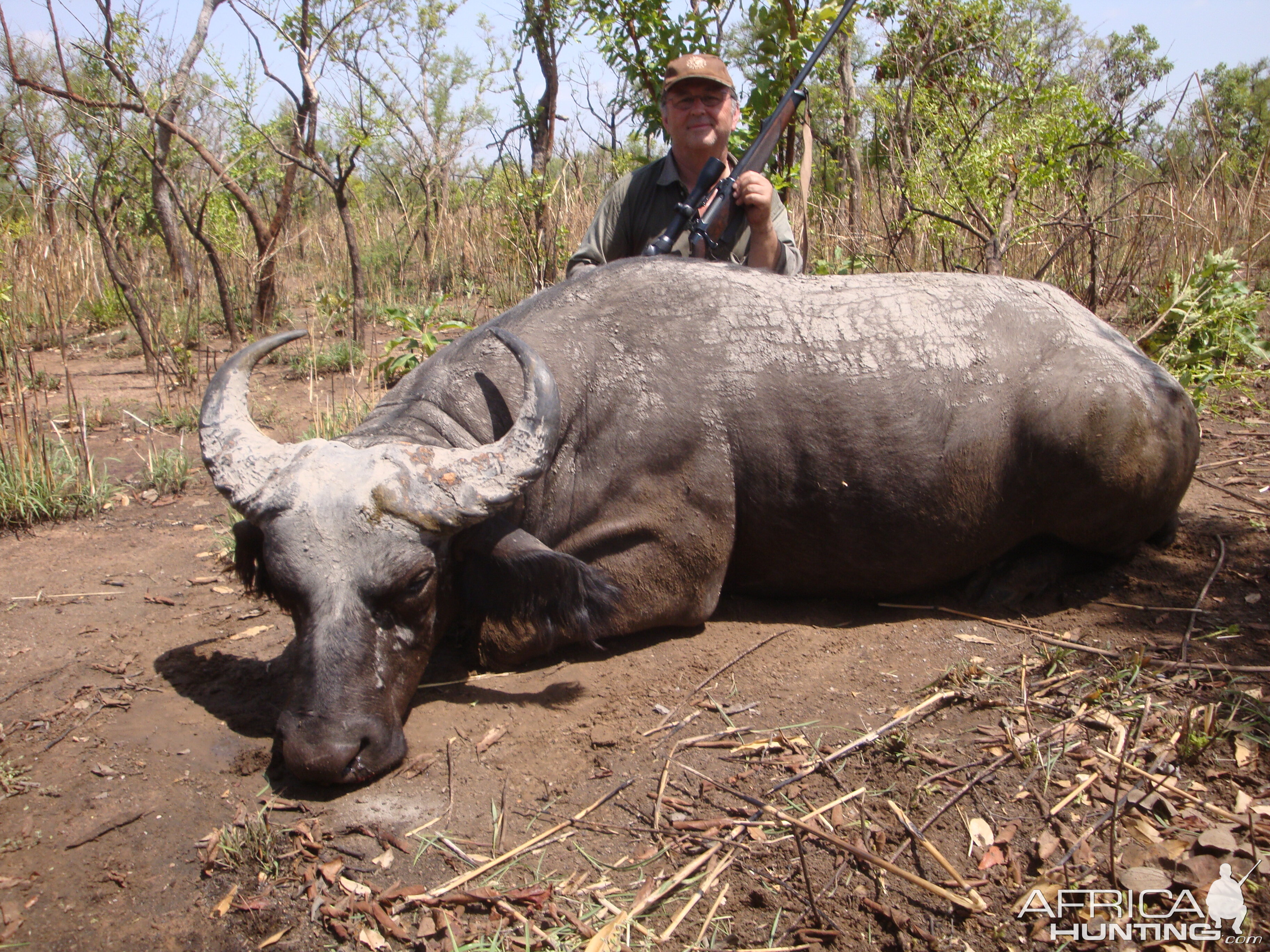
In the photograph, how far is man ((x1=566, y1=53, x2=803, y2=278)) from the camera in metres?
4.41

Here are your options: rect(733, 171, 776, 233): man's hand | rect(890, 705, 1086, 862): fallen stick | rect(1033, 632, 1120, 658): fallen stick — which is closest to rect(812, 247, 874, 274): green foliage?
rect(733, 171, 776, 233): man's hand

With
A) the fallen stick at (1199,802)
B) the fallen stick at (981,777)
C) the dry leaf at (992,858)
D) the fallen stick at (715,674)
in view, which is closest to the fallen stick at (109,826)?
the fallen stick at (715,674)

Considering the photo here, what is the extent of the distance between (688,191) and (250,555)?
324 cm

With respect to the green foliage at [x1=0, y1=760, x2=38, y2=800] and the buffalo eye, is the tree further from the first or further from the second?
the green foliage at [x1=0, y1=760, x2=38, y2=800]

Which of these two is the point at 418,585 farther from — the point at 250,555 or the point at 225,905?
the point at 225,905

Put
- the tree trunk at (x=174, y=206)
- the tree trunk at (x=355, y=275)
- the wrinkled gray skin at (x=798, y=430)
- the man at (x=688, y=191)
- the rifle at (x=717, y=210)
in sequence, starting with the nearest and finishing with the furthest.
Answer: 1. the wrinkled gray skin at (x=798, y=430)
2. the rifle at (x=717, y=210)
3. the man at (x=688, y=191)
4. the tree trunk at (x=355, y=275)
5. the tree trunk at (x=174, y=206)

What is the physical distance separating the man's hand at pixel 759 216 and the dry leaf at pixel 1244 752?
2676mm

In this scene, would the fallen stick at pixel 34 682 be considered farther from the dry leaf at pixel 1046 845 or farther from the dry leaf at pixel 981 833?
the dry leaf at pixel 1046 845

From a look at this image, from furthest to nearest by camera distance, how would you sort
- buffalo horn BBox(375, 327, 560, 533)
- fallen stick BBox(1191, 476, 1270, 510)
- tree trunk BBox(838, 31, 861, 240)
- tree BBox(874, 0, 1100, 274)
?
tree trunk BBox(838, 31, 861, 240), tree BBox(874, 0, 1100, 274), fallen stick BBox(1191, 476, 1270, 510), buffalo horn BBox(375, 327, 560, 533)

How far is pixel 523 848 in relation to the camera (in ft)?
7.16

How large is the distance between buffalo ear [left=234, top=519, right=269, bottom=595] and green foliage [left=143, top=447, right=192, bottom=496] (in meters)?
2.58

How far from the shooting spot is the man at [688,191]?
173 inches

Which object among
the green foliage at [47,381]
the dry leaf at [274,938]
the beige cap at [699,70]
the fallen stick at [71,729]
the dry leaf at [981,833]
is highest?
the beige cap at [699,70]

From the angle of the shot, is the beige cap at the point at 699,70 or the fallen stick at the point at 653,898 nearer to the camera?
the fallen stick at the point at 653,898
